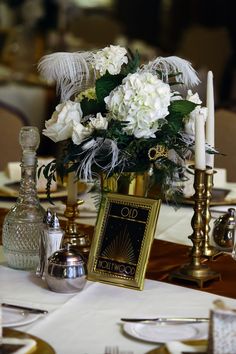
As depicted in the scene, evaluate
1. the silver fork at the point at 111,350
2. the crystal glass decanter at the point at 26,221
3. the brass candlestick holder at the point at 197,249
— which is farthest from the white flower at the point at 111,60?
the silver fork at the point at 111,350

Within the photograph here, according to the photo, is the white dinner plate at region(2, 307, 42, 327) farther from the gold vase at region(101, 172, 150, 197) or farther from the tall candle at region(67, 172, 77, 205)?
the tall candle at region(67, 172, 77, 205)

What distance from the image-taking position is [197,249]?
6.36ft

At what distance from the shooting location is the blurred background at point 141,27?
784 cm

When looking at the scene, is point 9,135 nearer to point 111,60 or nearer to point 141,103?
point 111,60

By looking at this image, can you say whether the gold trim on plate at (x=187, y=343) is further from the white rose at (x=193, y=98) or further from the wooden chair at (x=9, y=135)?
the wooden chair at (x=9, y=135)

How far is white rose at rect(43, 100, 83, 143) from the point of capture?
195 cm

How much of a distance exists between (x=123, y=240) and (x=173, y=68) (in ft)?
1.40

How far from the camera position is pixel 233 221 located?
2203 millimetres

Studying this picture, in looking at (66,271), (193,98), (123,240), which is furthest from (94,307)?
(193,98)

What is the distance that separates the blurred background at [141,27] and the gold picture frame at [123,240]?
538cm

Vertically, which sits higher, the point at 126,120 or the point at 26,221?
the point at 126,120

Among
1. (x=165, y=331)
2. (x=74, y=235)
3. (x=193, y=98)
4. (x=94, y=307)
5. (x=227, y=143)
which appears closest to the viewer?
(x=165, y=331)

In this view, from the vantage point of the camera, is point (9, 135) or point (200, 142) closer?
point (200, 142)

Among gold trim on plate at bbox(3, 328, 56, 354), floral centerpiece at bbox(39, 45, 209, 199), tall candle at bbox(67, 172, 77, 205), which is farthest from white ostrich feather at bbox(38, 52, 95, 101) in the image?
gold trim on plate at bbox(3, 328, 56, 354)
